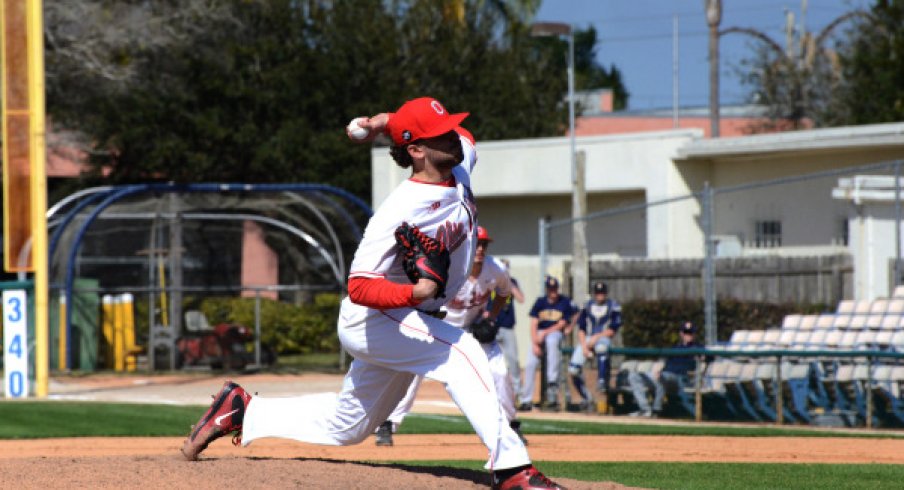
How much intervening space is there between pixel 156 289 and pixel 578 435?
33.7 ft

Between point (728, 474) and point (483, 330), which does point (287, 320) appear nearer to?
point (483, 330)

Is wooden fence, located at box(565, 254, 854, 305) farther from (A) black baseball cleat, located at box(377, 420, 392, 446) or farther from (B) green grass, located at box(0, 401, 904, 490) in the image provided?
(A) black baseball cleat, located at box(377, 420, 392, 446)

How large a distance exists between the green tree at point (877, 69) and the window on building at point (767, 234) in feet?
32.7

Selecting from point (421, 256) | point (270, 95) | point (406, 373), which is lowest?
point (406, 373)

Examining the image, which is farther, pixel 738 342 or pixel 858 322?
pixel 738 342

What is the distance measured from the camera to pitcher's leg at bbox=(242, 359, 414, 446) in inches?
277

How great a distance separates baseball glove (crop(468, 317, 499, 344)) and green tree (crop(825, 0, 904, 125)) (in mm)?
24570

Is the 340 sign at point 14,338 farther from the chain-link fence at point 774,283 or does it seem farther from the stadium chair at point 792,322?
the stadium chair at point 792,322

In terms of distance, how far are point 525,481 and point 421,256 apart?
1.17 metres

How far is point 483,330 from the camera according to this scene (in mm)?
12531

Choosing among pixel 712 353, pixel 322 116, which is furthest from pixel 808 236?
pixel 322 116

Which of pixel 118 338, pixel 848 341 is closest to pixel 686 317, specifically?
pixel 848 341

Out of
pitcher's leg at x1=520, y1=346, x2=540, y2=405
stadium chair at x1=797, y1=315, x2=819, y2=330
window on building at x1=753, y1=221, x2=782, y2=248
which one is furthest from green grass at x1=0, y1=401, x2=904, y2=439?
window on building at x1=753, y1=221, x2=782, y2=248

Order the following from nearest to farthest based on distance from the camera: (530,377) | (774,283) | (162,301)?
1. (530,377)
2. (774,283)
3. (162,301)
